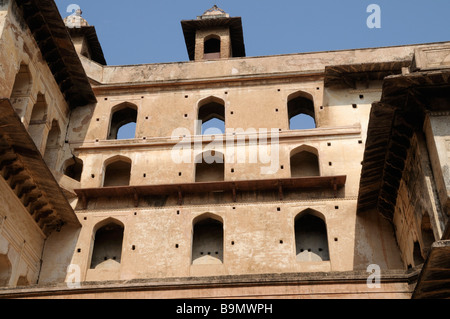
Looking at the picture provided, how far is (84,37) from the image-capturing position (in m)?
21.5

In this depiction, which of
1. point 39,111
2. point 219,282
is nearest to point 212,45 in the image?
point 39,111

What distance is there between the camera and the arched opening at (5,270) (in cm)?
1391

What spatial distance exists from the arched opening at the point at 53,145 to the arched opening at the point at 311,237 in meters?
6.41

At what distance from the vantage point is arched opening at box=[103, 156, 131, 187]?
57.6 ft

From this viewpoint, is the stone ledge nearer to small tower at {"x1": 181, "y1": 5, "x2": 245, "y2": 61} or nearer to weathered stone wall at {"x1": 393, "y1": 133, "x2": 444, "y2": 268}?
weathered stone wall at {"x1": 393, "y1": 133, "x2": 444, "y2": 268}

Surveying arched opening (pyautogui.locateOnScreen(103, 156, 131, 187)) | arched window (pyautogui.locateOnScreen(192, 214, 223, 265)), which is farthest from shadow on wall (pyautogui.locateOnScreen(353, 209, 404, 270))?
arched opening (pyautogui.locateOnScreen(103, 156, 131, 187))

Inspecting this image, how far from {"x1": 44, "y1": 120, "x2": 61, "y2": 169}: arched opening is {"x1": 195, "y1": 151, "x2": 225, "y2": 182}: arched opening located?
3653 mm

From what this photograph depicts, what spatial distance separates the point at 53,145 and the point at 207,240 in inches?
191

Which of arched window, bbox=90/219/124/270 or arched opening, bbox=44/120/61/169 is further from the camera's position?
arched opening, bbox=44/120/61/169

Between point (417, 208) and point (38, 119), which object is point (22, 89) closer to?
point (38, 119)

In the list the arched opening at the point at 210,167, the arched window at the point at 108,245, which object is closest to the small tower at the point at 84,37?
the arched opening at the point at 210,167

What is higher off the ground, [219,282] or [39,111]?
[39,111]

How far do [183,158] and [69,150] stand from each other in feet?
10.1

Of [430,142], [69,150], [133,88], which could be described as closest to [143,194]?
[69,150]
